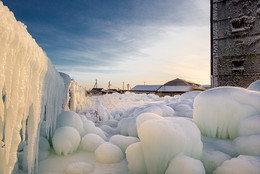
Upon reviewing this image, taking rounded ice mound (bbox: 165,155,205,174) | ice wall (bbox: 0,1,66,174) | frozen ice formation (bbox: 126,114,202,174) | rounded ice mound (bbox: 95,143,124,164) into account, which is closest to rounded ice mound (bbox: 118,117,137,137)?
rounded ice mound (bbox: 95,143,124,164)

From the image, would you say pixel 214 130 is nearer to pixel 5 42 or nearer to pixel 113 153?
pixel 113 153

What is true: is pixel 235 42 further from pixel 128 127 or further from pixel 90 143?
pixel 90 143

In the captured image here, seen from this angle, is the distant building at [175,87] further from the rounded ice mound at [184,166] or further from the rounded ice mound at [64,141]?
the rounded ice mound at [184,166]

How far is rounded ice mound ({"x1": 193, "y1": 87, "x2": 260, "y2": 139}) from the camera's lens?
216 centimetres

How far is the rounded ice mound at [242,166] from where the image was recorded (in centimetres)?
133

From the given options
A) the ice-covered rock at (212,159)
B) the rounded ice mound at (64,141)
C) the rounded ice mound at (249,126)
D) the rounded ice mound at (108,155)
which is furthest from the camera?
the rounded ice mound at (64,141)

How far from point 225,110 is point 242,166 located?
0.96 metres

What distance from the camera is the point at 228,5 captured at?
37.0ft

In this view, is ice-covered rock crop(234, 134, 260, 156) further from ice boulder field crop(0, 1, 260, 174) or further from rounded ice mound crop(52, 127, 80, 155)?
rounded ice mound crop(52, 127, 80, 155)

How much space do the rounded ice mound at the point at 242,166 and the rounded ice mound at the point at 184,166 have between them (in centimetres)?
22

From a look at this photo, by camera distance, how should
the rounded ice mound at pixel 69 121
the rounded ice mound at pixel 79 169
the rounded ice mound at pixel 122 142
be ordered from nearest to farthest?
the rounded ice mound at pixel 79 169
the rounded ice mound at pixel 122 142
the rounded ice mound at pixel 69 121

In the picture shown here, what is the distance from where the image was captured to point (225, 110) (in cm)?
219

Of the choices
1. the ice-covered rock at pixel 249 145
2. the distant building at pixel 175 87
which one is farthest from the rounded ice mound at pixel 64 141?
the distant building at pixel 175 87

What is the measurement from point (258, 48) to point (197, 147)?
1209cm
